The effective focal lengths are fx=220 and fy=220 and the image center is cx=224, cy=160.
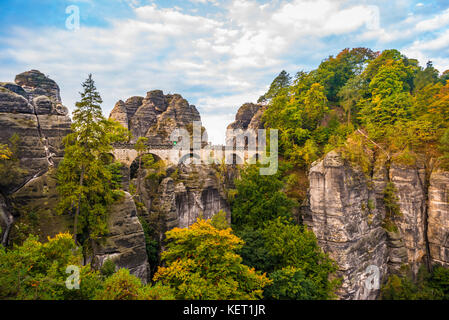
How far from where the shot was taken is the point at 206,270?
1126 centimetres

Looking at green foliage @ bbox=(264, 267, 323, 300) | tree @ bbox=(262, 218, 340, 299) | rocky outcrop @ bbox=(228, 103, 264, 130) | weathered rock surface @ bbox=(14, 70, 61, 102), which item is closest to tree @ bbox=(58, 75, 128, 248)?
green foliage @ bbox=(264, 267, 323, 300)

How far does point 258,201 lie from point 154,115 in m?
22.2

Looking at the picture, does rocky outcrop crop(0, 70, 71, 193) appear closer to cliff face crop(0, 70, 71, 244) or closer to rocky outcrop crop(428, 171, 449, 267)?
cliff face crop(0, 70, 71, 244)

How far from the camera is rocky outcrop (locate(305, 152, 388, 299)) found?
17.5m

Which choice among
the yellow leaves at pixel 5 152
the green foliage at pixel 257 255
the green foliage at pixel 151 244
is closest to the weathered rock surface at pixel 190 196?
the green foliage at pixel 151 244

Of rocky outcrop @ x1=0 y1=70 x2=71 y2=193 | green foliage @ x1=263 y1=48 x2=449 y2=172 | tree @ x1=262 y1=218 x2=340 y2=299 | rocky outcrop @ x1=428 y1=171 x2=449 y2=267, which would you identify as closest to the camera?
rocky outcrop @ x1=0 y1=70 x2=71 y2=193

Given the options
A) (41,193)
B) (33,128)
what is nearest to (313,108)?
(33,128)

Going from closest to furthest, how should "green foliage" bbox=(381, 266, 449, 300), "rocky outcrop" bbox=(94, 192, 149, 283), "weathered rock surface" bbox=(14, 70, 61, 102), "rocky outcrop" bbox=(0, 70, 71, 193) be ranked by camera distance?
1. "rocky outcrop" bbox=(0, 70, 71, 193)
2. "rocky outcrop" bbox=(94, 192, 149, 283)
3. "green foliage" bbox=(381, 266, 449, 300)
4. "weathered rock surface" bbox=(14, 70, 61, 102)

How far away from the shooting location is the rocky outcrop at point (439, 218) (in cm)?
1953

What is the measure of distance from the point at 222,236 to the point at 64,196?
29.1ft

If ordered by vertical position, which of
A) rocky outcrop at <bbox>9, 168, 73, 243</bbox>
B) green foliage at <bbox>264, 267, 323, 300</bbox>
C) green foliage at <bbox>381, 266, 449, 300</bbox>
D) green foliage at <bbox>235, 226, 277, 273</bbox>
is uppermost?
rocky outcrop at <bbox>9, 168, 73, 243</bbox>

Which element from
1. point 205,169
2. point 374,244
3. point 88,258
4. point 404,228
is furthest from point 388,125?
point 88,258

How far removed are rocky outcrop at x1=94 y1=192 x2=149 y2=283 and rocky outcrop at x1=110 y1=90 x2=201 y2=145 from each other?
59.9 ft

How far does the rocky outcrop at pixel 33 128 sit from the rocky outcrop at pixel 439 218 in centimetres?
2985
